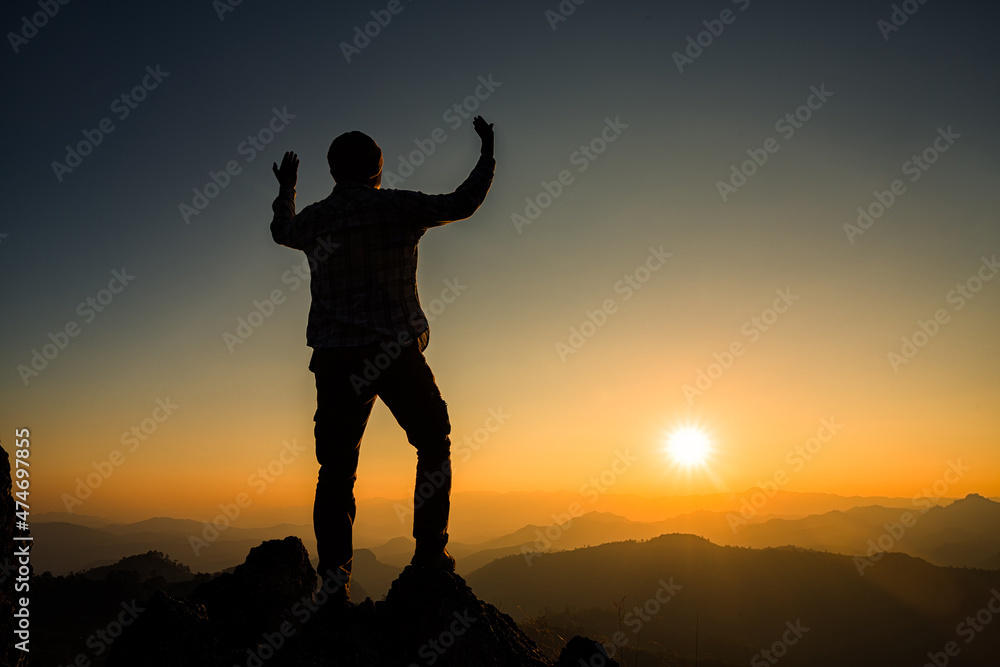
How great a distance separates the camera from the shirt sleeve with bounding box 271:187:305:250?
12.8 ft

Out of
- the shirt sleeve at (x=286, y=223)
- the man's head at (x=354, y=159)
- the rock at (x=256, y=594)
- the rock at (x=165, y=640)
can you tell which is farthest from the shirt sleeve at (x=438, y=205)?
the rock at (x=165, y=640)

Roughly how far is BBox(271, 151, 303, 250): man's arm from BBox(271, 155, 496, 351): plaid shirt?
0.89 ft

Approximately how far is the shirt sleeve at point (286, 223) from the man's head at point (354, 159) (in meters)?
0.47

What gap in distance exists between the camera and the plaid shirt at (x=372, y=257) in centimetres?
364

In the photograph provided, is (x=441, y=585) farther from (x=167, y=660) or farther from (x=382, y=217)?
(x=382, y=217)

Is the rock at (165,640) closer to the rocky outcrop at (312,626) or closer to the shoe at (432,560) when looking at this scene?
the rocky outcrop at (312,626)

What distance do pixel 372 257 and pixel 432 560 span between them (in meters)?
2.17

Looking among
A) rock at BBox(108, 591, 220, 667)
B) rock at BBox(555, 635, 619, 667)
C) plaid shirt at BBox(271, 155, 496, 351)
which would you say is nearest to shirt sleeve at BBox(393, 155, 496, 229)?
plaid shirt at BBox(271, 155, 496, 351)

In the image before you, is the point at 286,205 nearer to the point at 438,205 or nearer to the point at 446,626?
the point at 438,205

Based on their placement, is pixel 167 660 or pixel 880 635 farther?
pixel 880 635

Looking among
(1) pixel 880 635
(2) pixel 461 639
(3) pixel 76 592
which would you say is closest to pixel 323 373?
(2) pixel 461 639

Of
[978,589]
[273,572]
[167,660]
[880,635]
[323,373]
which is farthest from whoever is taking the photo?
[978,589]

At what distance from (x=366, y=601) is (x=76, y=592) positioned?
30.1 meters

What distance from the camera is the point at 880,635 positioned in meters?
56.0
